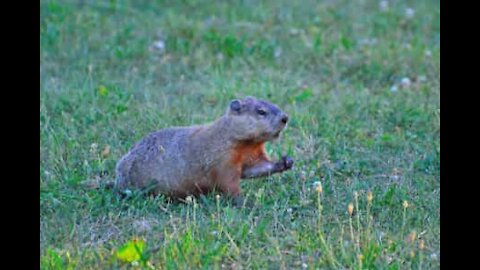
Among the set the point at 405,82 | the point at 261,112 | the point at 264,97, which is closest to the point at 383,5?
the point at 405,82

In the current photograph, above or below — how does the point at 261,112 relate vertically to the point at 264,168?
above

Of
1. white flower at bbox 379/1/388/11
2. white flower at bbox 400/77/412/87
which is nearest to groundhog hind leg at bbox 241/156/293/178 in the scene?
white flower at bbox 400/77/412/87

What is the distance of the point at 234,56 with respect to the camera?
29.9 ft

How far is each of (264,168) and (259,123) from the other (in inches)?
11.3

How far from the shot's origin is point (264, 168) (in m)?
6.05

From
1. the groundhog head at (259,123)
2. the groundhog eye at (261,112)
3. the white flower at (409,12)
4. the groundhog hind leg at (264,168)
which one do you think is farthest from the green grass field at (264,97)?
the groundhog eye at (261,112)

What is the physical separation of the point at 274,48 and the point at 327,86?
39.6 inches

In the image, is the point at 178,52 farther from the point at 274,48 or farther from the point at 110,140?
the point at 110,140

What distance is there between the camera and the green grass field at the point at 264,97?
5152 mm

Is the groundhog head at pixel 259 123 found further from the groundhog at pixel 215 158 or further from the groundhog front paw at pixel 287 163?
the groundhog front paw at pixel 287 163

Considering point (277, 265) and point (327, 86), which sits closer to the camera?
point (277, 265)

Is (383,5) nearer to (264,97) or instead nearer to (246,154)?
(264,97)

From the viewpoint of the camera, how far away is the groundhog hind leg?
6.01 meters
